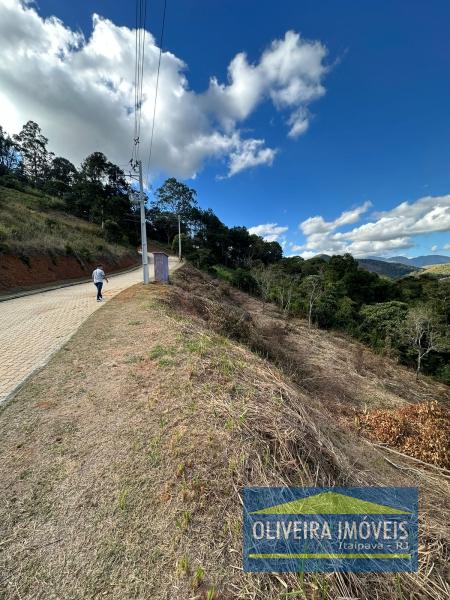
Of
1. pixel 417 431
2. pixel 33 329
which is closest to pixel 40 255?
pixel 33 329

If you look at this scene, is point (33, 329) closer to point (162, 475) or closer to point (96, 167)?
point (162, 475)

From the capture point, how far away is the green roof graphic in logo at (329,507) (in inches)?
79.9

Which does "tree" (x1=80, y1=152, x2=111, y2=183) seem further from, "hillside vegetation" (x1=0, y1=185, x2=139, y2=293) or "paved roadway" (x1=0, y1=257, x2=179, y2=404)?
"paved roadway" (x1=0, y1=257, x2=179, y2=404)

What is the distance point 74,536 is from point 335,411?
5711 mm

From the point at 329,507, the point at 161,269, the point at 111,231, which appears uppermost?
the point at 111,231

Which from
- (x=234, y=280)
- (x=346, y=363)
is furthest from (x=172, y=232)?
(x=346, y=363)

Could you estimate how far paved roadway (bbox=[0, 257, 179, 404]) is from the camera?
4.75 meters

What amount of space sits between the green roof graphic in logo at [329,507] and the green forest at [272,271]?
18.2 metres

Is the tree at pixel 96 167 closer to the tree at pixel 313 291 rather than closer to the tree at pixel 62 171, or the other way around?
the tree at pixel 62 171

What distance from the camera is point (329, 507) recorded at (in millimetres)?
2096

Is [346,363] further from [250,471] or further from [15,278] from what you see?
[15,278]

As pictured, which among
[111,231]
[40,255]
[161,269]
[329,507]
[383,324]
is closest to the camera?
[329,507]

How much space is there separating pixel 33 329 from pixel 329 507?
8069mm

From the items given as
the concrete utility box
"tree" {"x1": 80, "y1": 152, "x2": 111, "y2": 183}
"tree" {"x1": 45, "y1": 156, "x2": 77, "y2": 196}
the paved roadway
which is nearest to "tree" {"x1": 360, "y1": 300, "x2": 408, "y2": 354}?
the concrete utility box
